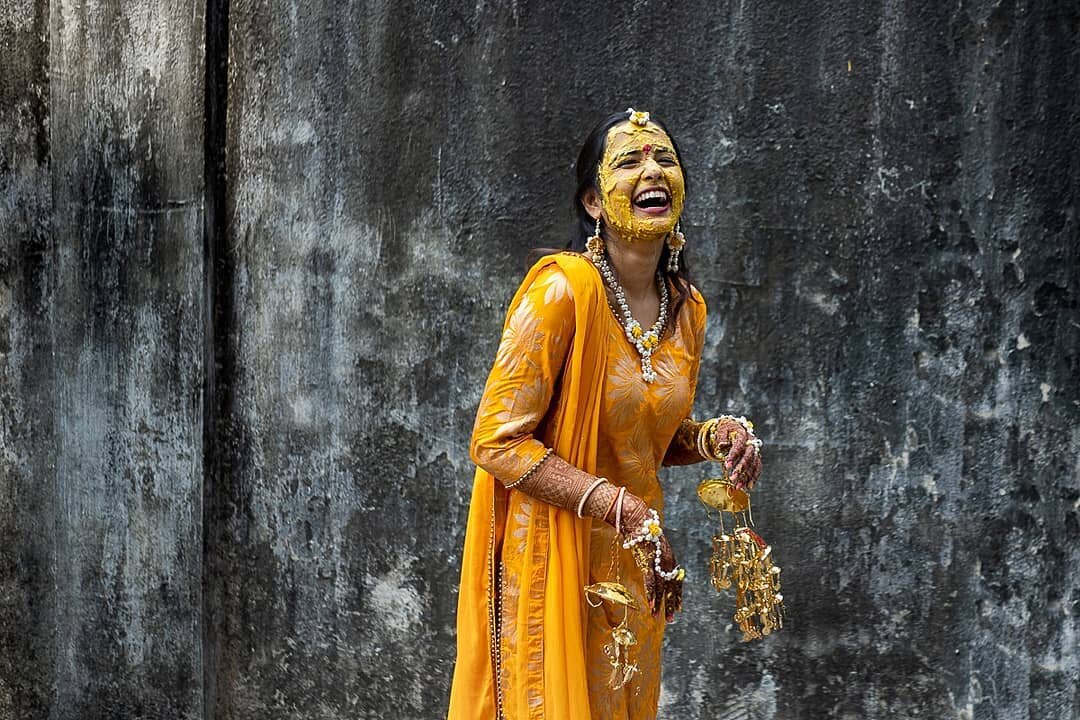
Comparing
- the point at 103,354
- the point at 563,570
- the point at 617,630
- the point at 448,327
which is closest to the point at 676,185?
the point at 563,570

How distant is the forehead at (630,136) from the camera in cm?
281

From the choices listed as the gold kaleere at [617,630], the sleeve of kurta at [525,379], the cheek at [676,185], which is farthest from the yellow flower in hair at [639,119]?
the gold kaleere at [617,630]

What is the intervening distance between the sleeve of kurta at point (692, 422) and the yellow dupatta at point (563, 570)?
13.3 inches

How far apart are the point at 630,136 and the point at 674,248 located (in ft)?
1.03

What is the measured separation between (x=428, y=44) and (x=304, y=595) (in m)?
2.02

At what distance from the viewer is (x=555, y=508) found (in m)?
→ 2.76

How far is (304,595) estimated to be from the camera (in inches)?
177

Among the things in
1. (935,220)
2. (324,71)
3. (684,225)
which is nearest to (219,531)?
(324,71)

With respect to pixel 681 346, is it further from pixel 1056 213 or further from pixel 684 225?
pixel 1056 213

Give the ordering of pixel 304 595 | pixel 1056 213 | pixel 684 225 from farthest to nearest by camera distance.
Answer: pixel 304 595 → pixel 684 225 → pixel 1056 213

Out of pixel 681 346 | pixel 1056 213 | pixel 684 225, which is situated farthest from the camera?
pixel 684 225

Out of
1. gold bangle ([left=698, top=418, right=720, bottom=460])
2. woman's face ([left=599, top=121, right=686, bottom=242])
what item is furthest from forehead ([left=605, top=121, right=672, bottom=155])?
gold bangle ([left=698, top=418, right=720, bottom=460])

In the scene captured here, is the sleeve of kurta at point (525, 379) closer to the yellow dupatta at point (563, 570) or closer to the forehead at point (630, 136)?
the yellow dupatta at point (563, 570)

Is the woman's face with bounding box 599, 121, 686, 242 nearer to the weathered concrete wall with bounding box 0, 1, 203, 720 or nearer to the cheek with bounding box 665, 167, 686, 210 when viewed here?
the cheek with bounding box 665, 167, 686, 210
